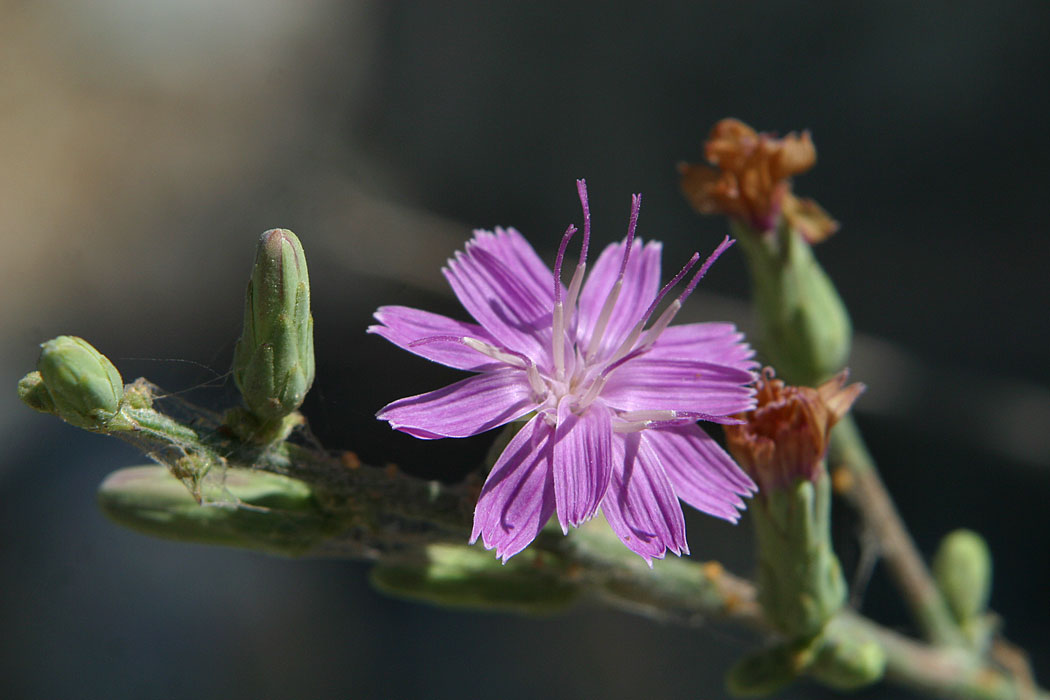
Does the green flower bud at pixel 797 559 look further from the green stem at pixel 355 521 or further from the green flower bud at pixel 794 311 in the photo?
the green flower bud at pixel 794 311

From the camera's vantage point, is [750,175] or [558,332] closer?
[558,332]

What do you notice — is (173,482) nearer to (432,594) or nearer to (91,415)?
(91,415)

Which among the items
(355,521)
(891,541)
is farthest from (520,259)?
(891,541)

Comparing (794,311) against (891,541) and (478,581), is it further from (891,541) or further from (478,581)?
(478,581)

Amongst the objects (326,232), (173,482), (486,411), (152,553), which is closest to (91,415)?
(173,482)

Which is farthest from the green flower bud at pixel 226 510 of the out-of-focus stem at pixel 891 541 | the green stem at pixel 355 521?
the out-of-focus stem at pixel 891 541
